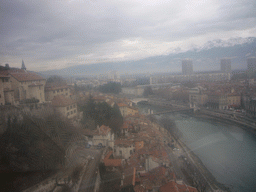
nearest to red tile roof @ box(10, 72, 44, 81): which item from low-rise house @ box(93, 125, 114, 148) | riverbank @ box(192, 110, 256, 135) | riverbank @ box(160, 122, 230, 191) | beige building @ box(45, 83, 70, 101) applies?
beige building @ box(45, 83, 70, 101)

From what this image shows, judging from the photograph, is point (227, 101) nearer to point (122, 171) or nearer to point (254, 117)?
point (254, 117)

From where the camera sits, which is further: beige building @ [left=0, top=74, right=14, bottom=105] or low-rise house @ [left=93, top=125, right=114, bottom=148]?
low-rise house @ [left=93, top=125, right=114, bottom=148]

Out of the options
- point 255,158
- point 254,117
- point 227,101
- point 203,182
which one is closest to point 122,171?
point 203,182

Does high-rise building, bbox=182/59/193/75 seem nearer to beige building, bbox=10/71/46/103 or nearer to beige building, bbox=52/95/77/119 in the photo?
beige building, bbox=52/95/77/119

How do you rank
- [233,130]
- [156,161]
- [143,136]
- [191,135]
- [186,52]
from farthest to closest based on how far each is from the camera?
1. [186,52]
2. [233,130]
3. [191,135]
4. [143,136]
5. [156,161]

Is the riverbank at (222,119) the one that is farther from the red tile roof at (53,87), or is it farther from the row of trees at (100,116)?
the red tile roof at (53,87)

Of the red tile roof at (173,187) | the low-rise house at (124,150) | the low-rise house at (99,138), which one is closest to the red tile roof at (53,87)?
the low-rise house at (99,138)

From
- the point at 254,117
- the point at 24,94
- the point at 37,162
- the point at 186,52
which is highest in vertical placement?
the point at 186,52
